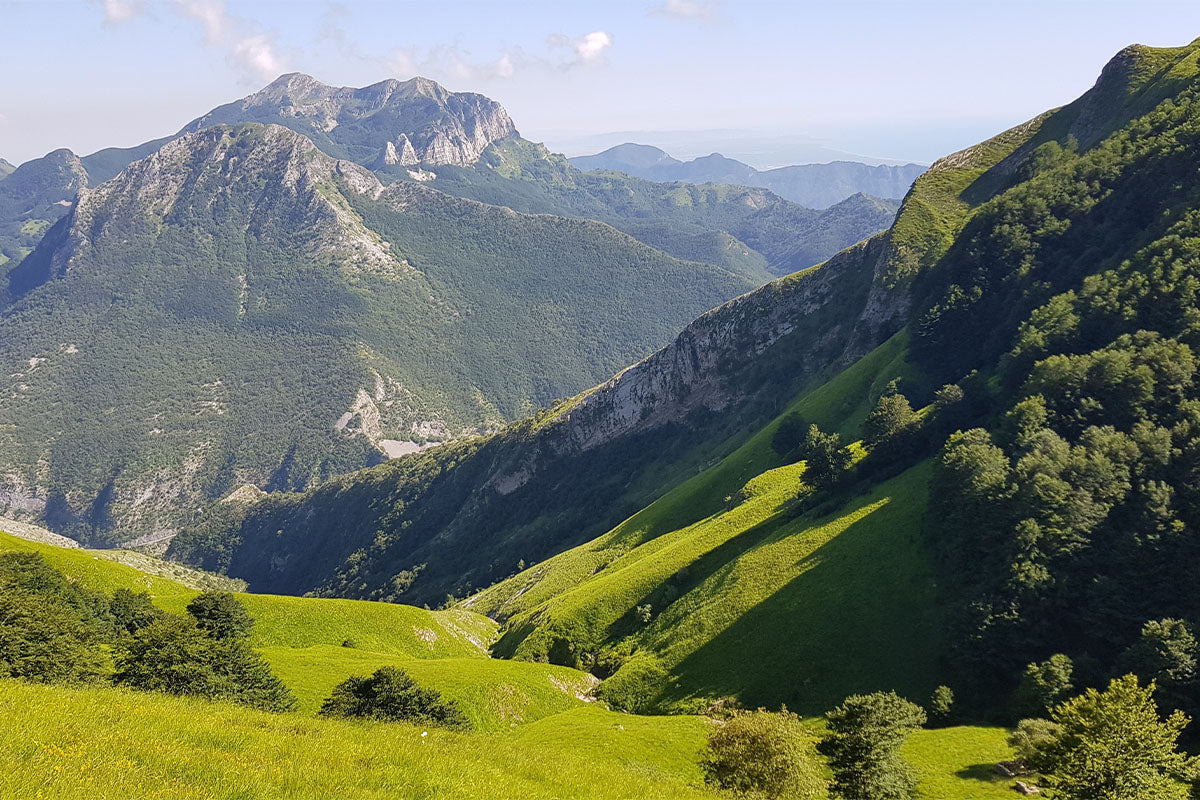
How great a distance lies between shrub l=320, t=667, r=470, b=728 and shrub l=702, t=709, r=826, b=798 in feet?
60.6

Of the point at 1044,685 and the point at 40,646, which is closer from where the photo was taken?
the point at 40,646

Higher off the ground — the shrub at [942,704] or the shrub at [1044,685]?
the shrub at [1044,685]

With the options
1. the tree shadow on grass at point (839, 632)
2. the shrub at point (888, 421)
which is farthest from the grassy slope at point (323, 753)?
the shrub at point (888, 421)

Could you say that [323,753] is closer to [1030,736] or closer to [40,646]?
[40,646]

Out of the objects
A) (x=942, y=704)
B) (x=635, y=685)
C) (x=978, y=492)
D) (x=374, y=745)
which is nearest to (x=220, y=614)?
(x=635, y=685)

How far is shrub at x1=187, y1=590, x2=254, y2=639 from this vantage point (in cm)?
6138

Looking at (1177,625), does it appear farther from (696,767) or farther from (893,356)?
(893,356)

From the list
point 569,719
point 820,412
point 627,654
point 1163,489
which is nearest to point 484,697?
point 569,719

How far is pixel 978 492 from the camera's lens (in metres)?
65.0

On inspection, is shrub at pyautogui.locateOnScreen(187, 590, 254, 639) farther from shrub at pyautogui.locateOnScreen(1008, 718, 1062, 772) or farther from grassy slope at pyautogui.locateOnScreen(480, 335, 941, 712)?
shrub at pyautogui.locateOnScreen(1008, 718, 1062, 772)

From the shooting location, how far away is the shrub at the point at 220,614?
6138 centimetres

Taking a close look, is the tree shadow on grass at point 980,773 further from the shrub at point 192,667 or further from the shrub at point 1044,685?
the shrub at point 192,667

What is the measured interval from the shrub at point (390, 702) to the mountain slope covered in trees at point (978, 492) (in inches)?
1081

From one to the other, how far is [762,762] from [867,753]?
662cm
